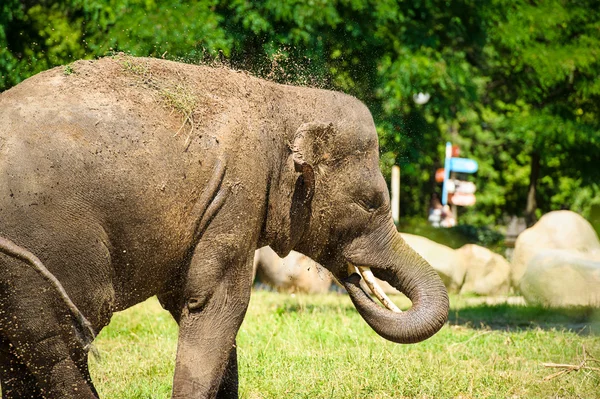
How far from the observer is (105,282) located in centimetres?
466

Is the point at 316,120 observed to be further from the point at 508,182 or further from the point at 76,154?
the point at 508,182

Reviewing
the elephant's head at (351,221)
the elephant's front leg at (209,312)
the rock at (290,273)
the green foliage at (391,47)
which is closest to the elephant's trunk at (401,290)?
the elephant's head at (351,221)

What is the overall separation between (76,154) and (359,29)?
30.7ft

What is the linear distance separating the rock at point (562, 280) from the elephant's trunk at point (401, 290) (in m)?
6.29

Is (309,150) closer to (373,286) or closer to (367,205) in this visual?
(367,205)

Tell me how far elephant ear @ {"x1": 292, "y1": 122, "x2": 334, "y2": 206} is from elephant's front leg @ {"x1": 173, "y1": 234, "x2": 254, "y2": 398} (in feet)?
1.92

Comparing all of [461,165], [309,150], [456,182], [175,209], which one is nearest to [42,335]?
[175,209]

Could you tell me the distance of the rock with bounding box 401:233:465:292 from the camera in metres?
15.1

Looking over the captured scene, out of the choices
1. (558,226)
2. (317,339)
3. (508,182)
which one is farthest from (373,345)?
(508,182)

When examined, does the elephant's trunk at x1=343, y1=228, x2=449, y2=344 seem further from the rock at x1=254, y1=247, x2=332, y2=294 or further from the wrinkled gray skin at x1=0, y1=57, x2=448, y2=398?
the rock at x1=254, y1=247, x2=332, y2=294

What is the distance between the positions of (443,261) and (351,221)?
31.9ft

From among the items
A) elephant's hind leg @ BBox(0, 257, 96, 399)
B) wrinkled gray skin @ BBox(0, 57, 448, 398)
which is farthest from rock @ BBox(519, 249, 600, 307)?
elephant's hind leg @ BBox(0, 257, 96, 399)

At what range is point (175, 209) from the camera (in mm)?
4816

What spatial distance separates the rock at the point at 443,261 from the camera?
49.7 ft
